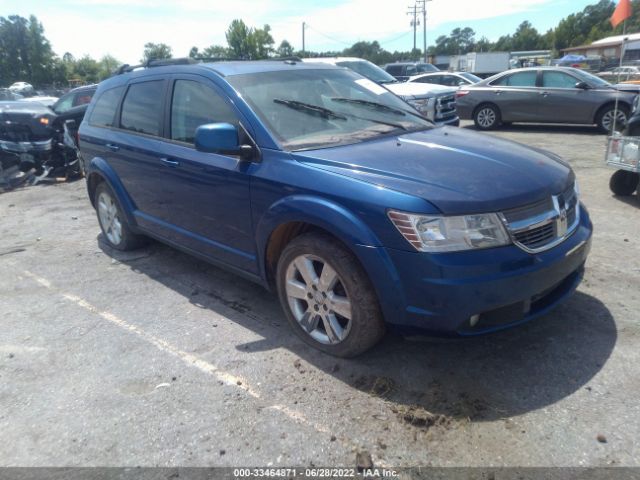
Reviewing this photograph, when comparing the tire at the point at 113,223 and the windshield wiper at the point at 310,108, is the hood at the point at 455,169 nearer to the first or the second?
the windshield wiper at the point at 310,108

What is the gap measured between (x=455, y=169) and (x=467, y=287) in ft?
2.47

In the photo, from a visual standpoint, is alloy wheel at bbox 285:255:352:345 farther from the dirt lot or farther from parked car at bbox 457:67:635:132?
parked car at bbox 457:67:635:132

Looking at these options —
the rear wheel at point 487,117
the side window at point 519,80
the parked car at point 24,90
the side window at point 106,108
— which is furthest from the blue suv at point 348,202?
the parked car at point 24,90

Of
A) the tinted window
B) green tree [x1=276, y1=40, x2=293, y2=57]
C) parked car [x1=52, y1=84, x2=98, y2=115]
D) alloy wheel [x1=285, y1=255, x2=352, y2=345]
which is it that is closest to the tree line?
green tree [x1=276, y1=40, x2=293, y2=57]

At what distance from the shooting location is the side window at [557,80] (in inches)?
480

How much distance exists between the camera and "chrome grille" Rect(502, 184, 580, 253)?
284cm

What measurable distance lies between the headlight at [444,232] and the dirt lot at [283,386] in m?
0.56

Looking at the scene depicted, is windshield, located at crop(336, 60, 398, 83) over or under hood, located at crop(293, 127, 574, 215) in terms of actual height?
over

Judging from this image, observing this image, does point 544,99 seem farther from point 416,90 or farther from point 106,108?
point 106,108

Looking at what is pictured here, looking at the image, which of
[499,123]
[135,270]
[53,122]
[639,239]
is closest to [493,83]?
[499,123]

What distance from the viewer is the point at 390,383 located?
3.04 metres

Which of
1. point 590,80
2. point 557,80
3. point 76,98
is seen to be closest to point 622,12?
point 590,80

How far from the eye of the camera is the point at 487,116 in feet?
44.5

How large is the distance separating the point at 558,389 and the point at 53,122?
10550 mm
